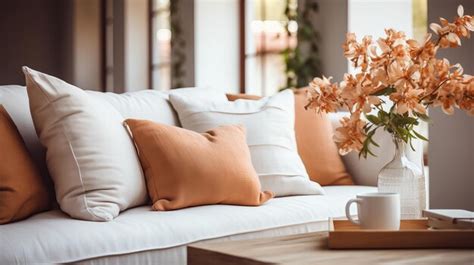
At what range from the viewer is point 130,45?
8914 mm

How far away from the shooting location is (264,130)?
300 cm

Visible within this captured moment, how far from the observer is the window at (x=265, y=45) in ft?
19.9

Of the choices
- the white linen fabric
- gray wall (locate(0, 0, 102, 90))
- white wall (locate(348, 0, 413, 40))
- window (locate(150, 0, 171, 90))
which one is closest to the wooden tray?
the white linen fabric

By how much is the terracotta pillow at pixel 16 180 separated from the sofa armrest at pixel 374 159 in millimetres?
1486

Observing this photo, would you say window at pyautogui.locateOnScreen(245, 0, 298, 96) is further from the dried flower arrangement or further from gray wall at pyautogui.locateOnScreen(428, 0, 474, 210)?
the dried flower arrangement

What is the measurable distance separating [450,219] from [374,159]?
1418 millimetres

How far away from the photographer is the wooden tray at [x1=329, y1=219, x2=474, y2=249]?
1765 mm

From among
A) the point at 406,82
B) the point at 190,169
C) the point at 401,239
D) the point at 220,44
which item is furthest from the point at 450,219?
the point at 220,44

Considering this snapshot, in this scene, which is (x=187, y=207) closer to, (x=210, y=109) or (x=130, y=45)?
(x=210, y=109)

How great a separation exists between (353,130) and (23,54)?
9.18m

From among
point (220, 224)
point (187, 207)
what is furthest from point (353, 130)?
point (187, 207)

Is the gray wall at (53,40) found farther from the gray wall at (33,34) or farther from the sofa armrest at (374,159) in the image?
the sofa armrest at (374,159)

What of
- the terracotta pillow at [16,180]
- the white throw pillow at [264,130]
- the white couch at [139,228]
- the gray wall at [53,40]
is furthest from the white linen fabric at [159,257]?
the gray wall at [53,40]

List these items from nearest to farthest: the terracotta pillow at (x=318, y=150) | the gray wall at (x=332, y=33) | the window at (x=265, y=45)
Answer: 1. the terracotta pillow at (x=318, y=150)
2. the gray wall at (x=332, y=33)
3. the window at (x=265, y=45)
